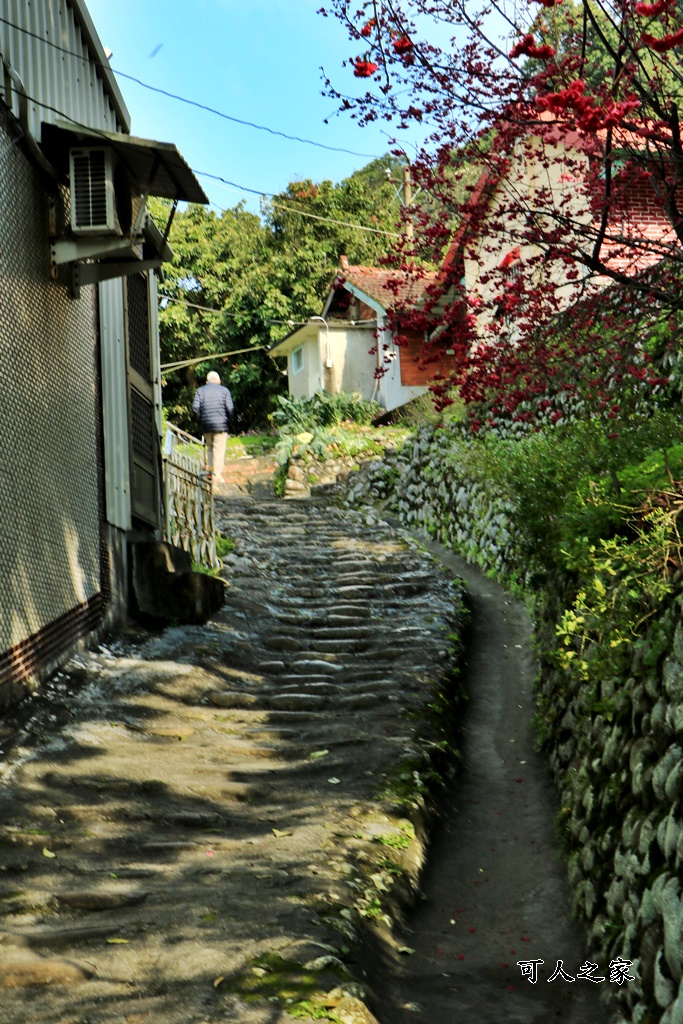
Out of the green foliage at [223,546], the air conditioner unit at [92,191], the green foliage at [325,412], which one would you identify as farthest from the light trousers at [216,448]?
the air conditioner unit at [92,191]

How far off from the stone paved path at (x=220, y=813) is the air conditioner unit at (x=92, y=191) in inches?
147

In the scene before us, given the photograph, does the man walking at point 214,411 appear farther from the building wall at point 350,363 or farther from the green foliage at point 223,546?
the building wall at point 350,363

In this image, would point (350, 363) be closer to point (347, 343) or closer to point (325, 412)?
point (347, 343)

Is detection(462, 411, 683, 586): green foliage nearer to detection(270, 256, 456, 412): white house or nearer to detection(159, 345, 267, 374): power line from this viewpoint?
detection(270, 256, 456, 412): white house

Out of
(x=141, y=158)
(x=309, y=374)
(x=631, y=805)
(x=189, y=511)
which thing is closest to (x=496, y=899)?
(x=631, y=805)

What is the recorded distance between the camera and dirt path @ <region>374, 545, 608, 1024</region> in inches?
210

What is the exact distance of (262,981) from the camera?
14.8ft

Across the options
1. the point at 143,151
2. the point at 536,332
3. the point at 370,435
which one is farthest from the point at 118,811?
the point at 370,435

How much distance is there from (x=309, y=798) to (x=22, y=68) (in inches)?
237

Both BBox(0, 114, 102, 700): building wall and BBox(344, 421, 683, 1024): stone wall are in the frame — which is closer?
BBox(344, 421, 683, 1024): stone wall

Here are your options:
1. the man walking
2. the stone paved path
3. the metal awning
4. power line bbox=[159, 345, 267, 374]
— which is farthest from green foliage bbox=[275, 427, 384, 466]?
the metal awning

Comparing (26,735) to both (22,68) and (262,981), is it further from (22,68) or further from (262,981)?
(22,68)

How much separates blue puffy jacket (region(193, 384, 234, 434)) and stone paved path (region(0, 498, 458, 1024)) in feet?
22.0

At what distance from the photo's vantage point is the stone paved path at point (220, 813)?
4523 mm
